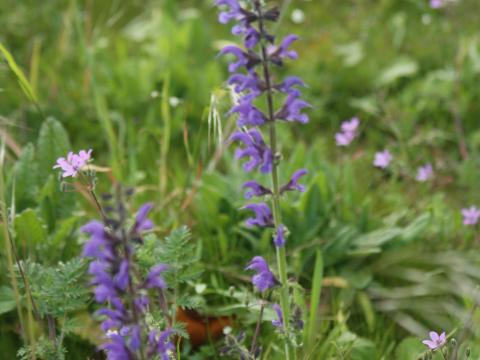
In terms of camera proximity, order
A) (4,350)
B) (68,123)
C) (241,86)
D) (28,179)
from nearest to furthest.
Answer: (241,86) → (4,350) → (28,179) → (68,123)

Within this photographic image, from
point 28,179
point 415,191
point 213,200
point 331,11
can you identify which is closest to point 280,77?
point 331,11

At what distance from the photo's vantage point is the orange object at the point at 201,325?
2314 mm

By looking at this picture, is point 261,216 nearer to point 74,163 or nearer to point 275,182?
point 275,182

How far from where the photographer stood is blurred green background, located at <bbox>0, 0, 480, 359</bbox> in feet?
8.23

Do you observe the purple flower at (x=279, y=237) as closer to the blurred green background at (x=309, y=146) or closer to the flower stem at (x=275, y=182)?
the flower stem at (x=275, y=182)

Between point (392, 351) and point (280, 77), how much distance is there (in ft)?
7.81

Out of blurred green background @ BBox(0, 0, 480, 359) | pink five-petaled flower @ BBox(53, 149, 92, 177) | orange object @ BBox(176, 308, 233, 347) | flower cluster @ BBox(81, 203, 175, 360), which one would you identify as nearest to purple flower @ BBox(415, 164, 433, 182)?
blurred green background @ BBox(0, 0, 480, 359)

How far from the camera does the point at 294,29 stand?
4773 mm

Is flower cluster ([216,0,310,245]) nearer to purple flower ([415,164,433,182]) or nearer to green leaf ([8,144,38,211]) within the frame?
green leaf ([8,144,38,211])

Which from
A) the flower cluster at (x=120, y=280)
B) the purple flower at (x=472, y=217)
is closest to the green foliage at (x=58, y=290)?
the flower cluster at (x=120, y=280)

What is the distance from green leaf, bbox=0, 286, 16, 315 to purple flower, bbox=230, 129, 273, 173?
3.30ft

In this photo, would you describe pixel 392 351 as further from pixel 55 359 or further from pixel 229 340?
pixel 55 359

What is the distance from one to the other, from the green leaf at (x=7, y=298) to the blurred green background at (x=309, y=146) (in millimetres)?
142

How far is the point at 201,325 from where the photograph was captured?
2.34 meters
